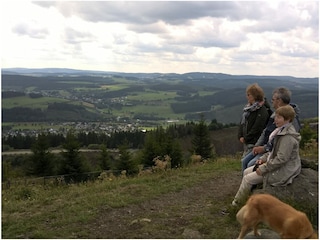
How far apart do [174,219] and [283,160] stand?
6.72ft

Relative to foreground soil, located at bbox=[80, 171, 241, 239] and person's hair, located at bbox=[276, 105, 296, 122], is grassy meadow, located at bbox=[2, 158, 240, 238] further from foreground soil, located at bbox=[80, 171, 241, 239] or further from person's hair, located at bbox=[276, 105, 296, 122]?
person's hair, located at bbox=[276, 105, 296, 122]

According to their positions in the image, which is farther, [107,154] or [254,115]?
[107,154]

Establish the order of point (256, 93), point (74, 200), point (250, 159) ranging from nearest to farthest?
point (256, 93), point (250, 159), point (74, 200)

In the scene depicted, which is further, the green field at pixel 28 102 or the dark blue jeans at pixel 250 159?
the green field at pixel 28 102

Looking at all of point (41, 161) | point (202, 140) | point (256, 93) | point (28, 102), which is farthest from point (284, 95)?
point (28, 102)

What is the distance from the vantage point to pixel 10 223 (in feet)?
19.6

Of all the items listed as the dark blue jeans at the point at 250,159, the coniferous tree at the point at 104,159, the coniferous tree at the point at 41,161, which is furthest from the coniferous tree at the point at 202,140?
the dark blue jeans at the point at 250,159

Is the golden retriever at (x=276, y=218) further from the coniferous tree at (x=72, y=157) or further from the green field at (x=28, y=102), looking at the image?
the green field at (x=28, y=102)

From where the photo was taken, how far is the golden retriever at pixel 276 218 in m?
4.02

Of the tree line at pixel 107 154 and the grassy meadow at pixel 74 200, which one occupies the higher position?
the grassy meadow at pixel 74 200

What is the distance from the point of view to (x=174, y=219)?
6027mm

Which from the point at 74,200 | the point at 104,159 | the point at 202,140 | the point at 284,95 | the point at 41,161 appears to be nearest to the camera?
the point at 284,95

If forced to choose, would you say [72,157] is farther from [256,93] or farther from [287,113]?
[287,113]

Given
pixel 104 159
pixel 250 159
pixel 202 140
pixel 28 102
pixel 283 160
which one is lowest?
pixel 28 102
